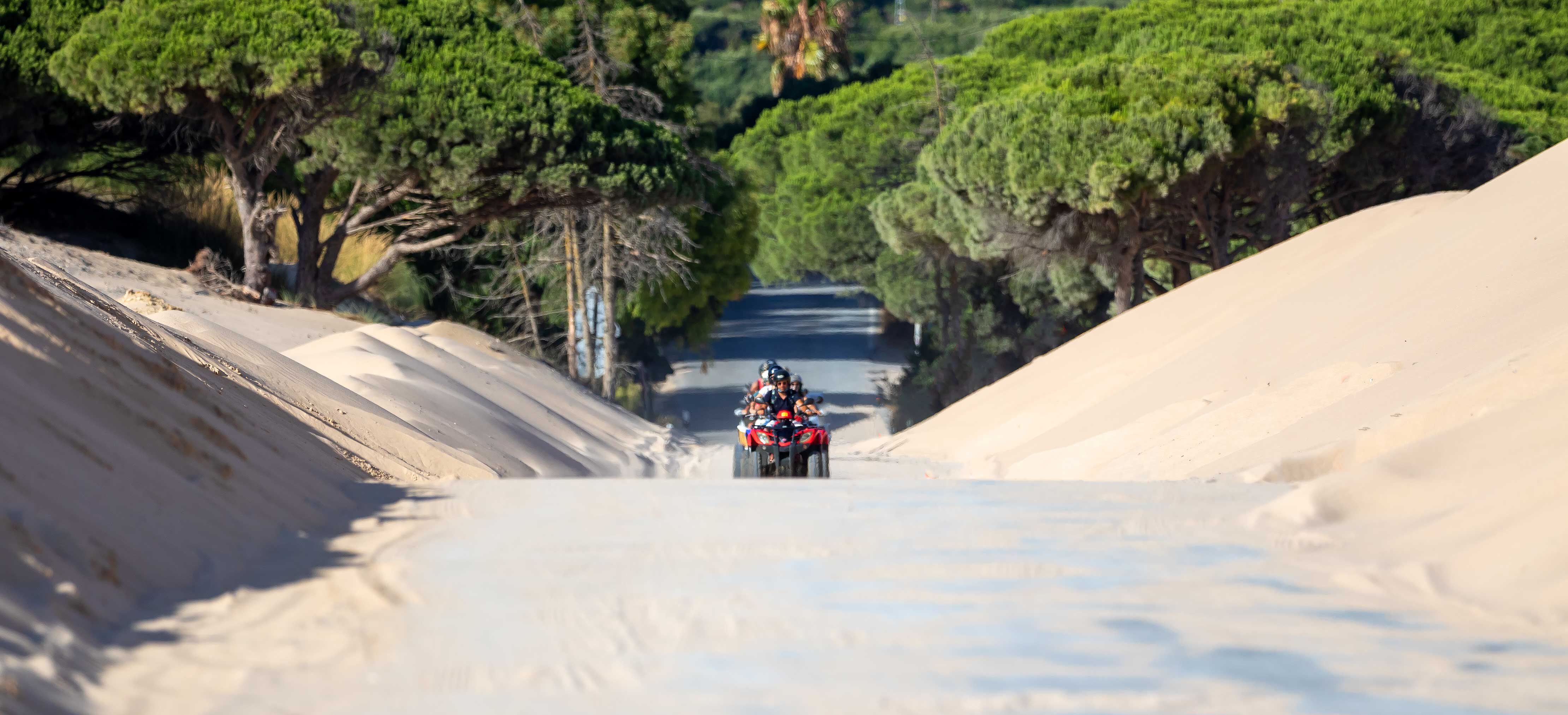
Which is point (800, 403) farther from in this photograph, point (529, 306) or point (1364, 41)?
point (1364, 41)

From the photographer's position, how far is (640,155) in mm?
26406

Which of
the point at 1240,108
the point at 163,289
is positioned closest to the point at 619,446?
the point at 163,289

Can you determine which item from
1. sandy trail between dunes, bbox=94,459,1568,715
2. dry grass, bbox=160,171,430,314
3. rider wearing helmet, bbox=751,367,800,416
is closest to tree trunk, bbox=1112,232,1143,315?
dry grass, bbox=160,171,430,314

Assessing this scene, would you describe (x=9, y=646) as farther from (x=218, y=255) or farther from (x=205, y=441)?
(x=218, y=255)

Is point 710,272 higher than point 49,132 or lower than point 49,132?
lower

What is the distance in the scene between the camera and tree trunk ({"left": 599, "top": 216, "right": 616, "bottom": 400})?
28422 mm

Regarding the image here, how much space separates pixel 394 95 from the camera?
24.6m

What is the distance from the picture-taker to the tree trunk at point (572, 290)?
94.2 ft

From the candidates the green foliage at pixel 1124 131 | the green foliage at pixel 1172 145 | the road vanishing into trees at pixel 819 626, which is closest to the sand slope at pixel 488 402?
the road vanishing into trees at pixel 819 626

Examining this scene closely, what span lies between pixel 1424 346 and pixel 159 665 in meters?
11.7

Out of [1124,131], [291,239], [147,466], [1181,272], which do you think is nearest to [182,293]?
[291,239]

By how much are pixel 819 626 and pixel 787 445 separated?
695cm

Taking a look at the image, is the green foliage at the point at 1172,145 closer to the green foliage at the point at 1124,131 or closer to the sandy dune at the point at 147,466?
the green foliage at the point at 1124,131

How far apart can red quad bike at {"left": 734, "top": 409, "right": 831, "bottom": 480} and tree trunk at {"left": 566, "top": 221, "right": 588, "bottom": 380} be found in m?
17.2
